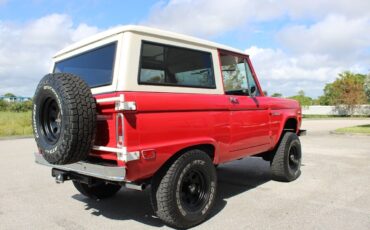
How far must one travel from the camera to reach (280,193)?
5.63 m

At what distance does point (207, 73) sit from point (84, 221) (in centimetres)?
241

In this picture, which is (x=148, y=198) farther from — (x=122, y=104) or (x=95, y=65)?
(x=122, y=104)

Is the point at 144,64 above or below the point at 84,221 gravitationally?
above

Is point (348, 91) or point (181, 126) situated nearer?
point (181, 126)

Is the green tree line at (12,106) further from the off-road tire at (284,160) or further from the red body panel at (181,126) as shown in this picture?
the red body panel at (181,126)

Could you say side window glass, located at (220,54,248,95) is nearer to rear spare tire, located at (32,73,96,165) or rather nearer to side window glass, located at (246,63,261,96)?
side window glass, located at (246,63,261,96)

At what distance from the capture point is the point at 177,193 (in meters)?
3.95

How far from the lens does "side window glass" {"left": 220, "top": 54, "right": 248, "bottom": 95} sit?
509cm

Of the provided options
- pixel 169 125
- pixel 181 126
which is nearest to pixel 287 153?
pixel 181 126

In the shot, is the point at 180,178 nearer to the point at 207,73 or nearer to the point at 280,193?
the point at 207,73

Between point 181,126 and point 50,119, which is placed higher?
point 50,119

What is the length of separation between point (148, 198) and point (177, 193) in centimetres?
166

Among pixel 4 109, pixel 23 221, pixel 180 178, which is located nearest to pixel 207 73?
pixel 180 178

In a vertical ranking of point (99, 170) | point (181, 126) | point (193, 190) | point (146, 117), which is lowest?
point (193, 190)
